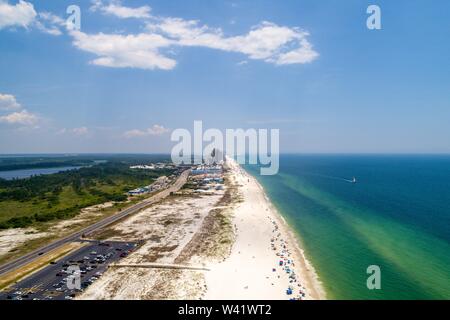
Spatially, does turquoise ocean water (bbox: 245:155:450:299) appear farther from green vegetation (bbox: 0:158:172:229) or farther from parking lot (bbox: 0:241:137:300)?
green vegetation (bbox: 0:158:172:229)

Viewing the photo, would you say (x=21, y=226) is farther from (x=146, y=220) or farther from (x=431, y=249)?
(x=431, y=249)

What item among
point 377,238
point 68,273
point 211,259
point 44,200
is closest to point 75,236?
point 68,273

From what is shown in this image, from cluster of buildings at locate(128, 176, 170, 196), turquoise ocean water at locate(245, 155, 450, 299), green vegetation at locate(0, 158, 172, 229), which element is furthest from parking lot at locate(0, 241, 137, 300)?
cluster of buildings at locate(128, 176, 170, 196)

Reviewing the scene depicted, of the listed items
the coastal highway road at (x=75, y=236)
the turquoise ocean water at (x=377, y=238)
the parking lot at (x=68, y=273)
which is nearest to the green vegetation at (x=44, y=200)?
the coastal highway road at (x=75, y=236)

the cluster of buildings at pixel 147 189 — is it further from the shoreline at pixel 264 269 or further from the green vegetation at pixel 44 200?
the shoreline at pixel 264 269

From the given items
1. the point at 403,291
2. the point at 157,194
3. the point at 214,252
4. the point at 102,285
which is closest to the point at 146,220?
the point at 214,252

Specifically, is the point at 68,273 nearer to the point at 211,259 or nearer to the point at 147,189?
the point at 211,259
